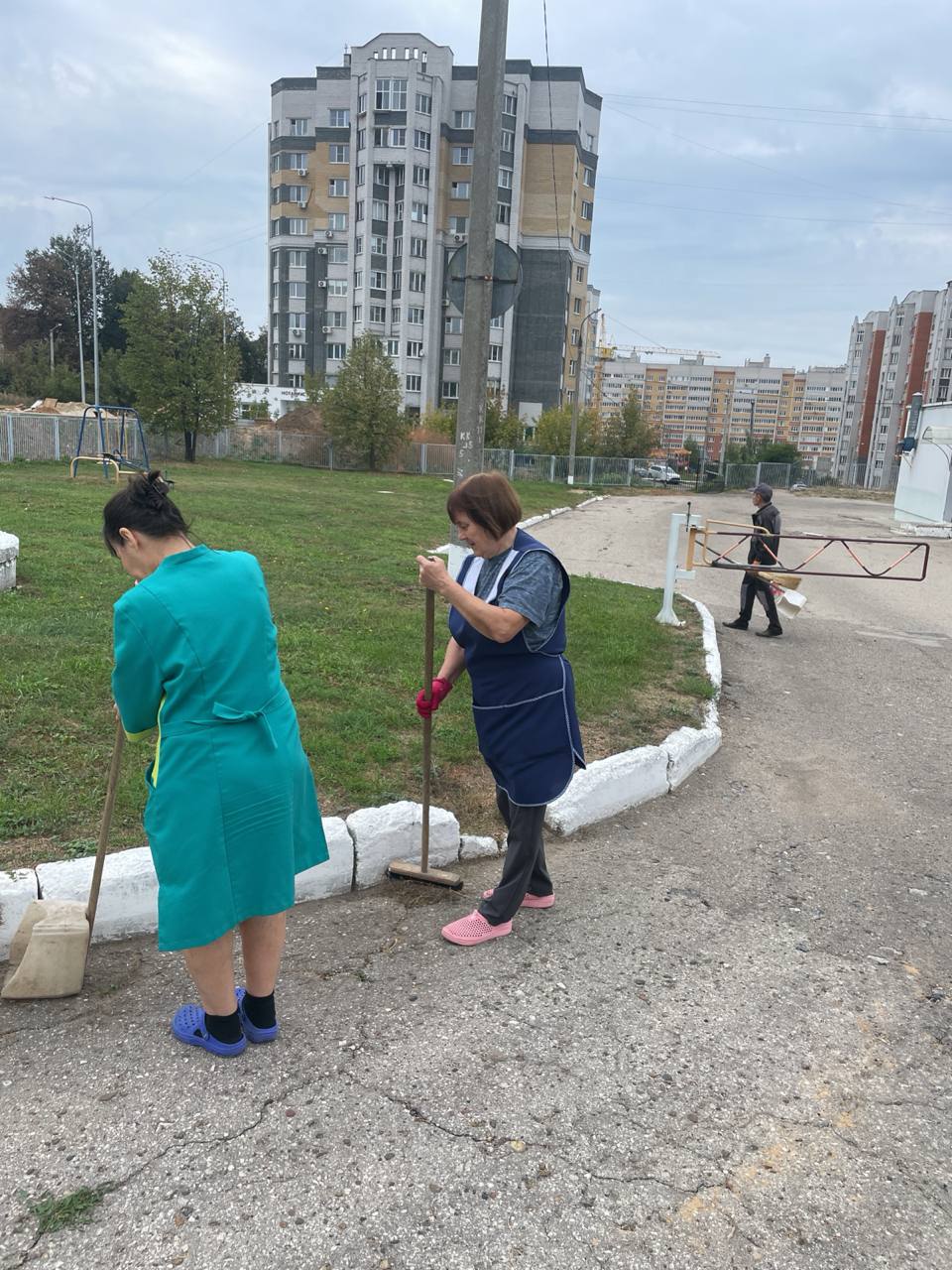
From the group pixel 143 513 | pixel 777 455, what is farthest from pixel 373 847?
pixel 777 455

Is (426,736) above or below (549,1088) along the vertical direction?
above

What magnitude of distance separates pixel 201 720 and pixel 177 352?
103ft

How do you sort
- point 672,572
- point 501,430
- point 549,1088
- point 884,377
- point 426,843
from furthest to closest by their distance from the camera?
point 884,377
point 501,430
point 672,572
point 426,843
point 549,1088

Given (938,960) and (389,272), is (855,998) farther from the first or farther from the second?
(389,272)

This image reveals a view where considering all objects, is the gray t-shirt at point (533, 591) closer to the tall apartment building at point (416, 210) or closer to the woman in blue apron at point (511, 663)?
the woman in blue apron at point (511, 663)

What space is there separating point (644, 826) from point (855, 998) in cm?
166

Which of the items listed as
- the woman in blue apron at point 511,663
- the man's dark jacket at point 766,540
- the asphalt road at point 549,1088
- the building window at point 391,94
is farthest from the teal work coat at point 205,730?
the building window at point 391,94

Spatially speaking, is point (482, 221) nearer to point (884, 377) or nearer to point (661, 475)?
point (661, 475)

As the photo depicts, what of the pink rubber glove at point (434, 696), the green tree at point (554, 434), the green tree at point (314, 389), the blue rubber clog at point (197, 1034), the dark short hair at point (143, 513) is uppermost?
the green tree at point (314, 389)

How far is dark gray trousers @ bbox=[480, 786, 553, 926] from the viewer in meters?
3.43

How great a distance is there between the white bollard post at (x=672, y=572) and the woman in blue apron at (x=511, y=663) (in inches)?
245

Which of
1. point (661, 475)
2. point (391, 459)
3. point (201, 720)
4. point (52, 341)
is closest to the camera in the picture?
point (201, 720)

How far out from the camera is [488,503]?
3160mm

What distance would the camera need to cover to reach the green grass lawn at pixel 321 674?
430 centimetres
